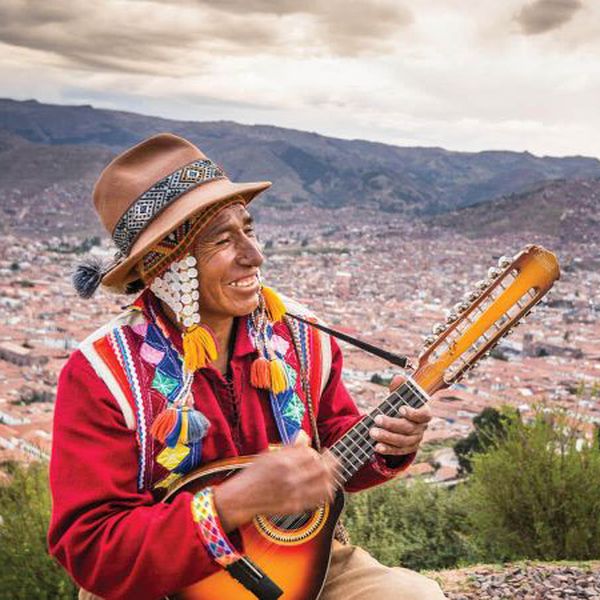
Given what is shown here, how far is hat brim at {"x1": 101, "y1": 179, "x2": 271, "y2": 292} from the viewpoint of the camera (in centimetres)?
195

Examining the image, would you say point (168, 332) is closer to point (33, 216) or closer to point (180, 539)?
point (180, 539)

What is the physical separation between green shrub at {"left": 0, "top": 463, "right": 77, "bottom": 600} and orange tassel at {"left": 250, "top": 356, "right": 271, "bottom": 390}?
8.29ft

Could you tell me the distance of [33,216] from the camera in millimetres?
99375

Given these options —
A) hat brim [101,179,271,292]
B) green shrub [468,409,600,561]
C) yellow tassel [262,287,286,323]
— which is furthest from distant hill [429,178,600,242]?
hat brim [101,179,271,292]

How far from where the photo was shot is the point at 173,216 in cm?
199

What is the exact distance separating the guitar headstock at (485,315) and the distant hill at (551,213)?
75239 mm

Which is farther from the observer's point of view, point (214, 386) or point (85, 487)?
point (214, 386)

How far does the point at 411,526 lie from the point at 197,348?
528 centimetres

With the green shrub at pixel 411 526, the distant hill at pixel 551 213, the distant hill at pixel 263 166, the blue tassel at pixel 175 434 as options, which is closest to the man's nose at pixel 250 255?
the blue tassel at pixel 175 434

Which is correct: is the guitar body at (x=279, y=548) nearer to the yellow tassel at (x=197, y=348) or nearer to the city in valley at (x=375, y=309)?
the yellow tassel at (x=197, y=348)

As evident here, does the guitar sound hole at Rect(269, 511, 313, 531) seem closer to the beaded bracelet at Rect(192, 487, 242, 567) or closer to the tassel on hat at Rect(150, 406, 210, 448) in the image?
the beaded bracelet at Rect(192, 487, 242, 567)

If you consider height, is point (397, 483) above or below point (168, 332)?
below

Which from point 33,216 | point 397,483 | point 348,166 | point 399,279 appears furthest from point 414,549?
point 348,166

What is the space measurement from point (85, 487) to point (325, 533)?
0.71 metres
